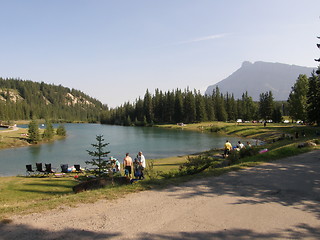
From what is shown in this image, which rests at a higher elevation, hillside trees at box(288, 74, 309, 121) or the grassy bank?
hillside trees at box(288, 74, 309, 121)

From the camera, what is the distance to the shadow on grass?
19.9 ft

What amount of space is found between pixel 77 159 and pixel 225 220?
37.0 meters

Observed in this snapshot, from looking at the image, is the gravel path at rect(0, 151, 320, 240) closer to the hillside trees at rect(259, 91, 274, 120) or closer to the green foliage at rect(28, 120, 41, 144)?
the green foliage at rect(28, 120, 41, 144)

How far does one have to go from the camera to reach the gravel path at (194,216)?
6.27 metres

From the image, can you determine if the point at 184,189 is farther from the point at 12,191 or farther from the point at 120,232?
the point at 12,191

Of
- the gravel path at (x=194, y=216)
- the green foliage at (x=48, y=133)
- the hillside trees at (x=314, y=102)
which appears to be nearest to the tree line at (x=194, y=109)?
the hillside trees at (x=314, y=102)

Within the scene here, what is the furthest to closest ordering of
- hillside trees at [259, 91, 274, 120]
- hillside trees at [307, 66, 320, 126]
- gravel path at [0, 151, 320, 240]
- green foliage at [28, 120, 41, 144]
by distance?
1. hillside trees at [259, 91, 274, 120]
2. green foliage at [28, 120, 41, 144]
3. hillside trees at [307, 66, 320, 126]
4. gravel path at [0, 151, 320, 240]

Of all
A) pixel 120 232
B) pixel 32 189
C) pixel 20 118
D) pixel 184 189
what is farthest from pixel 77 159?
pixel 20 118

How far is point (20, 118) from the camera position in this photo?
7456 inches

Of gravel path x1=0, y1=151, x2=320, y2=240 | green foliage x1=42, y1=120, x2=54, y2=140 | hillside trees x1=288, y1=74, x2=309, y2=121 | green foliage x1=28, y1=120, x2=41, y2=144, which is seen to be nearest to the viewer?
gravel path x1=0, y1=151, x2=320, y2=240

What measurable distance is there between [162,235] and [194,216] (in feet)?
5.22

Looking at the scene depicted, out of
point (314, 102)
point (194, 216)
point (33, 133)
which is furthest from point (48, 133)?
point (194, 216)

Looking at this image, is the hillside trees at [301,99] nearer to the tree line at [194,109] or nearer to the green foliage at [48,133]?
the tree line at [194,109]

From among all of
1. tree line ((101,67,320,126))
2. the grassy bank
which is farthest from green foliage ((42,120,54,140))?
tree line ((101,67,320,126))
